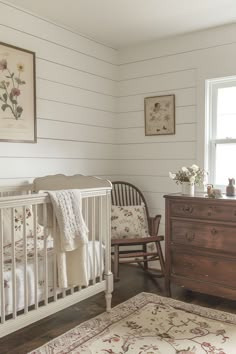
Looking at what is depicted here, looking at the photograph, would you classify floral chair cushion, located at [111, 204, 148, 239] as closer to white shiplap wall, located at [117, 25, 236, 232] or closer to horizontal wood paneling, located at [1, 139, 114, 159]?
white shiplap wall, located at [117, 25, 236, 232]

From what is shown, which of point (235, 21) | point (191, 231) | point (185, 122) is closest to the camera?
point (191, 231)

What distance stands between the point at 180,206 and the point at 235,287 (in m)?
0.73

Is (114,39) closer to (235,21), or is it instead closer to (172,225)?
(235,21)

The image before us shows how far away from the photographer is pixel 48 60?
3115 mm

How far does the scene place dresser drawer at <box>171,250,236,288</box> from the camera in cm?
264

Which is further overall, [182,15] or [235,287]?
[182,15]

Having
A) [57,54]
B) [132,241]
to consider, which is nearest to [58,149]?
[57,54]

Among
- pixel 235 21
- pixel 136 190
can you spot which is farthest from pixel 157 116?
pixel 235 21

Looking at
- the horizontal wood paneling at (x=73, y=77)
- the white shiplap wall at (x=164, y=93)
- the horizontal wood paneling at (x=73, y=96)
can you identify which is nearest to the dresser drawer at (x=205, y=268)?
the white shiplap wall at (x=164, y=93)

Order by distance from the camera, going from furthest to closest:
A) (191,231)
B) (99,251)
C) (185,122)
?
(185,122) → (191,231) → (99,251)

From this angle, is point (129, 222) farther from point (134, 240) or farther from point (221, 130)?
point (221, 130)

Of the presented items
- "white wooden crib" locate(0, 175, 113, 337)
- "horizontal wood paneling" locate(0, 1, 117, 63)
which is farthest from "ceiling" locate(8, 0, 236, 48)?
"white wooden crib" locate(0, 175, 113, 337)

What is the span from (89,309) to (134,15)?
240cm

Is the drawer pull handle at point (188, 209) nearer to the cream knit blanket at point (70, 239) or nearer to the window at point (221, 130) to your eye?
the window at point (221, 130)
